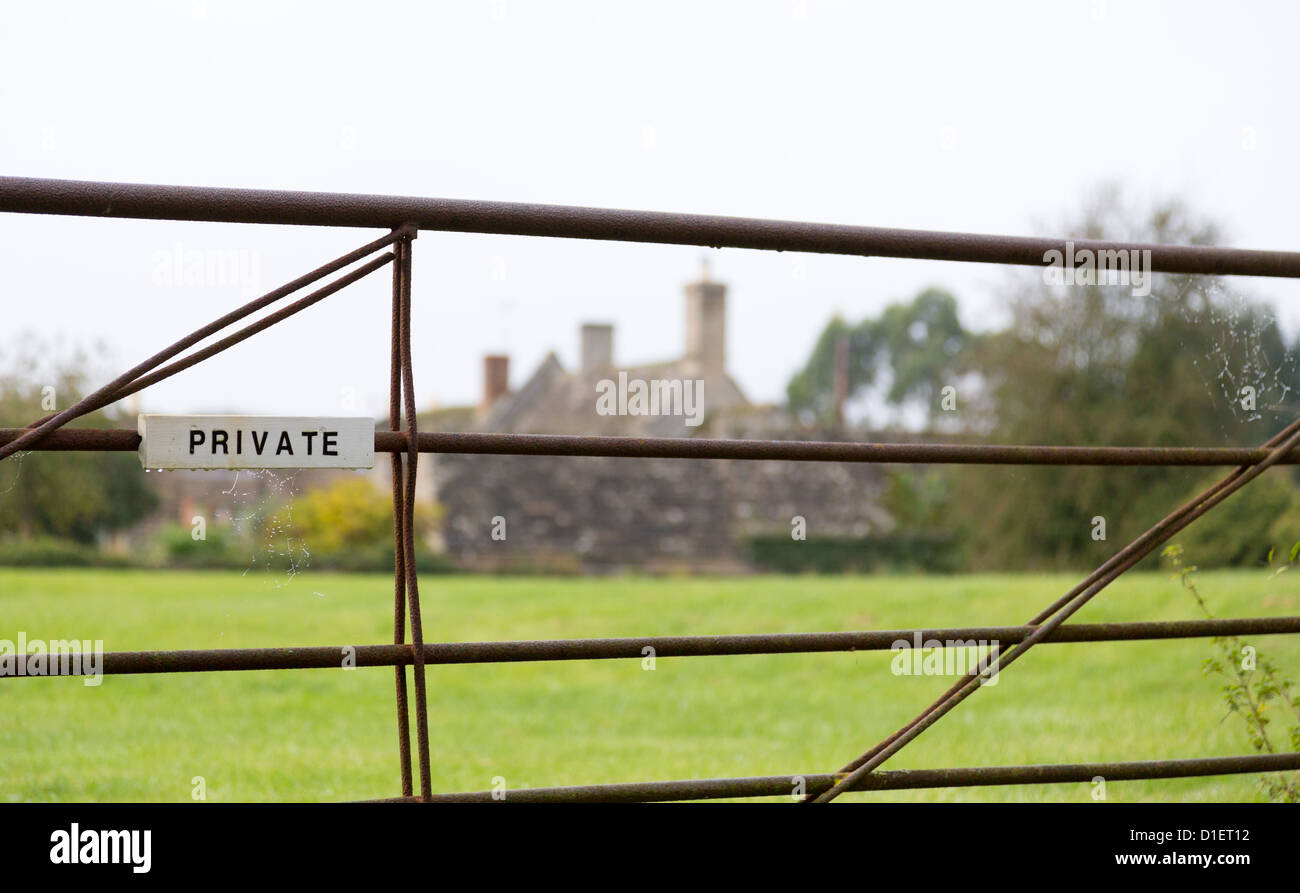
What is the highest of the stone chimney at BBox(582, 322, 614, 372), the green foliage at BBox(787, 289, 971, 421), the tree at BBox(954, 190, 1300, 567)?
the green foliage at BBox(787, 289, 971, 421)

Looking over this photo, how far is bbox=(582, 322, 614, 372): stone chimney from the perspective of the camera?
4125cm

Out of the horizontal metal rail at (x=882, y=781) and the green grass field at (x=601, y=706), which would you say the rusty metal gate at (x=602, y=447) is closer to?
the horizontal metal rail at (x=882, y=781)

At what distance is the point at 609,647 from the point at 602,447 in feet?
1.26

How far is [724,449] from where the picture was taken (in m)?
2.35

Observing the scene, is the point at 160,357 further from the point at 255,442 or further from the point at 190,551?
the point at 190,551

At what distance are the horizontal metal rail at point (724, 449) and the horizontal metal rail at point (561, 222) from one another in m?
0.38

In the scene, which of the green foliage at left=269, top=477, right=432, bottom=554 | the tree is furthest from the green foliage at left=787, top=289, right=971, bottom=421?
the green foliage at left=269, top=477, right=432, bottom=554

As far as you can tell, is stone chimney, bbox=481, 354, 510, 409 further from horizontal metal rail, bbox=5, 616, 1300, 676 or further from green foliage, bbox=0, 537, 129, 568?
horizontal metal rail, bbox=5, 616, 1300, 676

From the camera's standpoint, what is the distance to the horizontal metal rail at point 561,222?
203cm

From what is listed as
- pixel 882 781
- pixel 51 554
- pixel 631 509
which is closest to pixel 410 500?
pixel 882 781

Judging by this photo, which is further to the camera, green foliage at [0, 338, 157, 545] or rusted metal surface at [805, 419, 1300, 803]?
green foliage at [0, 338, 157, 545]

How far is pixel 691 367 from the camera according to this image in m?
41.1

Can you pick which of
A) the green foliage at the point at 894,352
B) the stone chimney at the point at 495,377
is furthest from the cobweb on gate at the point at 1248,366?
the green foliage at the point at 894,352
